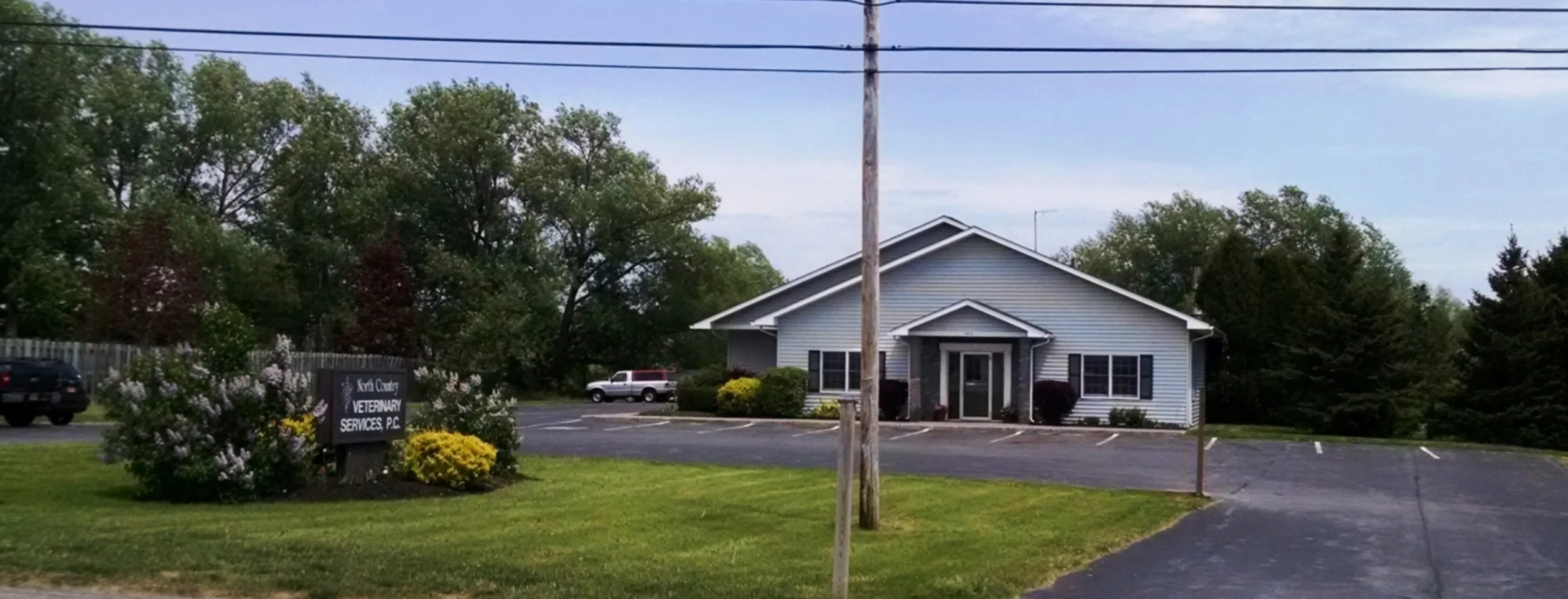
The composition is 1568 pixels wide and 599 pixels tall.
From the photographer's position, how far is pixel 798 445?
1147 inches

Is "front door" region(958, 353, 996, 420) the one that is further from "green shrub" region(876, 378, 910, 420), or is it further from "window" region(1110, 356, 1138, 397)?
"window" region(1110, 356, 1138, 397)

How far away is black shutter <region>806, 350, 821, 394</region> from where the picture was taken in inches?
1674

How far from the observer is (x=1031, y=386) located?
4047cm

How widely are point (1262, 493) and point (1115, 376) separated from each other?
1975cm

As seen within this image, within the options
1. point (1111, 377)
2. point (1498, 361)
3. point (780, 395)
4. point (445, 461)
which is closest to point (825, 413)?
point (780, 395)

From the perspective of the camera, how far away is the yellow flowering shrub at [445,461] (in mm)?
16625

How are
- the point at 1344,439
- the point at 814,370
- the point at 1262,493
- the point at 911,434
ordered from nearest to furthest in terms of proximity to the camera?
1. the point at 1262,493
2. the point at 911,434
3. the point at 1344,439
4. the point at 814,370

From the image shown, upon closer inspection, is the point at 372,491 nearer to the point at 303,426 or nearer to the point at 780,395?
A: the point at 303,426

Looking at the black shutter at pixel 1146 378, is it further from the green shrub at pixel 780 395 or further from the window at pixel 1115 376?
the green shrub at pixel 780 395

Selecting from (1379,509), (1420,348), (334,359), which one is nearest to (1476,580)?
(1379,509)

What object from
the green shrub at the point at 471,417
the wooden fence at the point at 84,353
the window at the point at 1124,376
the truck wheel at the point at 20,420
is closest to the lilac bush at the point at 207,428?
the green shrub at the point at 471,417

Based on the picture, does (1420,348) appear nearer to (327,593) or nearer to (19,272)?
(327,593)

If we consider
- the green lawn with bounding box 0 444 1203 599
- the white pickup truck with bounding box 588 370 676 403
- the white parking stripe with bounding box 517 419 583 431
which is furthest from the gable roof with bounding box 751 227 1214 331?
the green lawn with bounding box 0 444 1203 599

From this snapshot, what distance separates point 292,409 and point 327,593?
6645mm
